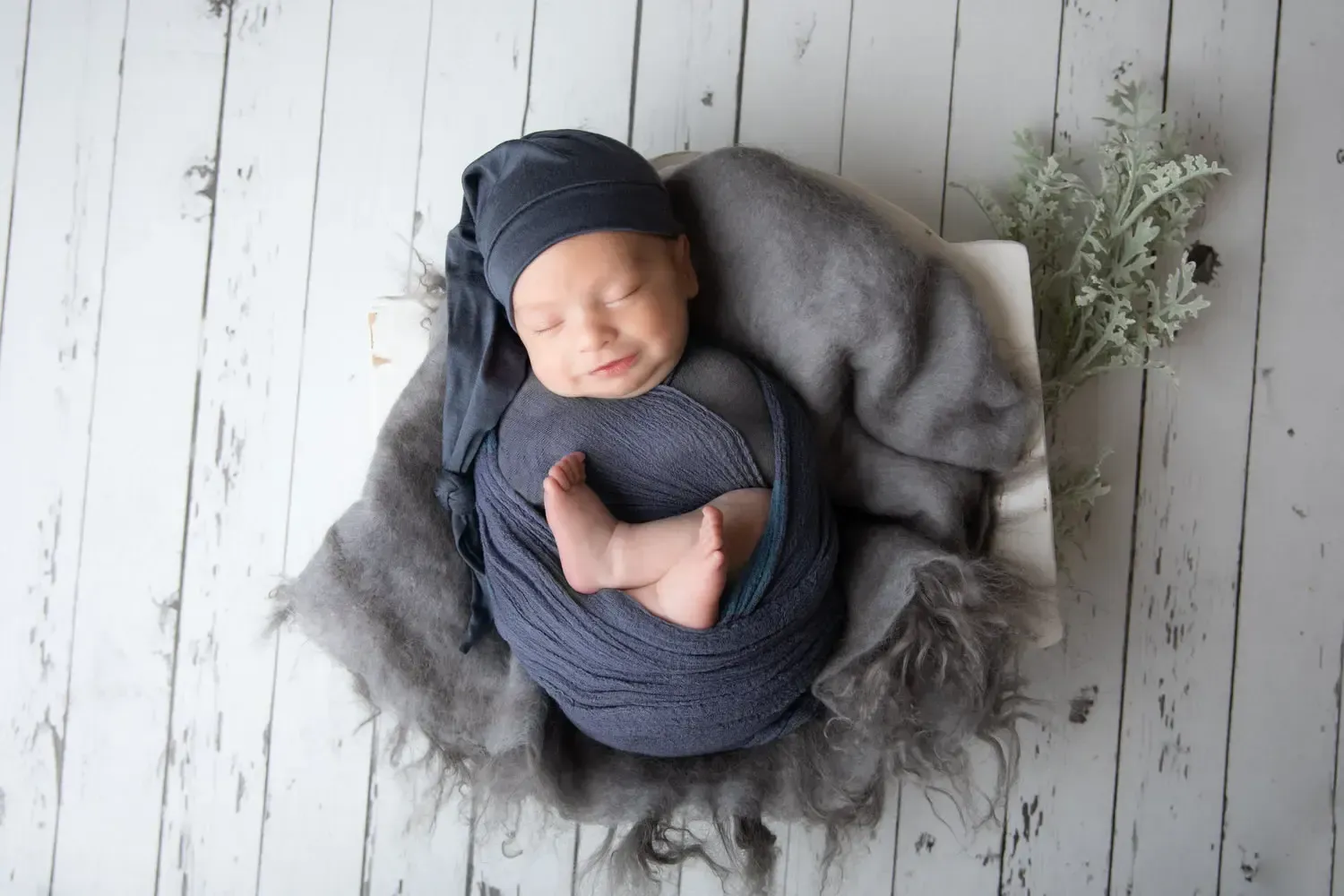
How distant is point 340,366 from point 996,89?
854 mm

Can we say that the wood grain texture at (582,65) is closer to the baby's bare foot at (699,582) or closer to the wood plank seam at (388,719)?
the wood plank seam at (388,719)

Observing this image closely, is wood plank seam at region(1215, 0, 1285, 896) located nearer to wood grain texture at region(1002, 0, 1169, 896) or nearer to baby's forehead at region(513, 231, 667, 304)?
wood grain texture at region(1002, 0, 1169, 896)

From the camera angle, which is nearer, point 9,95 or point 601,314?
point 601,314

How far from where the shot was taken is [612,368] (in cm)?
82

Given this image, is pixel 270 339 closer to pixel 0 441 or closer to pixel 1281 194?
pixel 0 441

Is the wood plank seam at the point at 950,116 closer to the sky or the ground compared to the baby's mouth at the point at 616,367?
closer to the sky

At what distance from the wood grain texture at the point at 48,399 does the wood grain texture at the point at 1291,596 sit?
1413mm

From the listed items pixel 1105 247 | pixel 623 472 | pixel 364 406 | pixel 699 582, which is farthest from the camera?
pixel 364 406

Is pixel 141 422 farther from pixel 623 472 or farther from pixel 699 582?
pixel 699 582

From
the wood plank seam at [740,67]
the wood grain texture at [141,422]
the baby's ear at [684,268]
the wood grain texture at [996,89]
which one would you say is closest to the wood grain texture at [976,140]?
the wood grain texture at [996,89]

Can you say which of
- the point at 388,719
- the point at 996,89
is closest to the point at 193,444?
the point at 388,719

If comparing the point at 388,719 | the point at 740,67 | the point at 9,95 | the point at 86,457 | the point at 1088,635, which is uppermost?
the point at 740,67

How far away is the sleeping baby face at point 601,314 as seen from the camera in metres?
0.80

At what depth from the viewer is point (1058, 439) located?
1.14 metres
